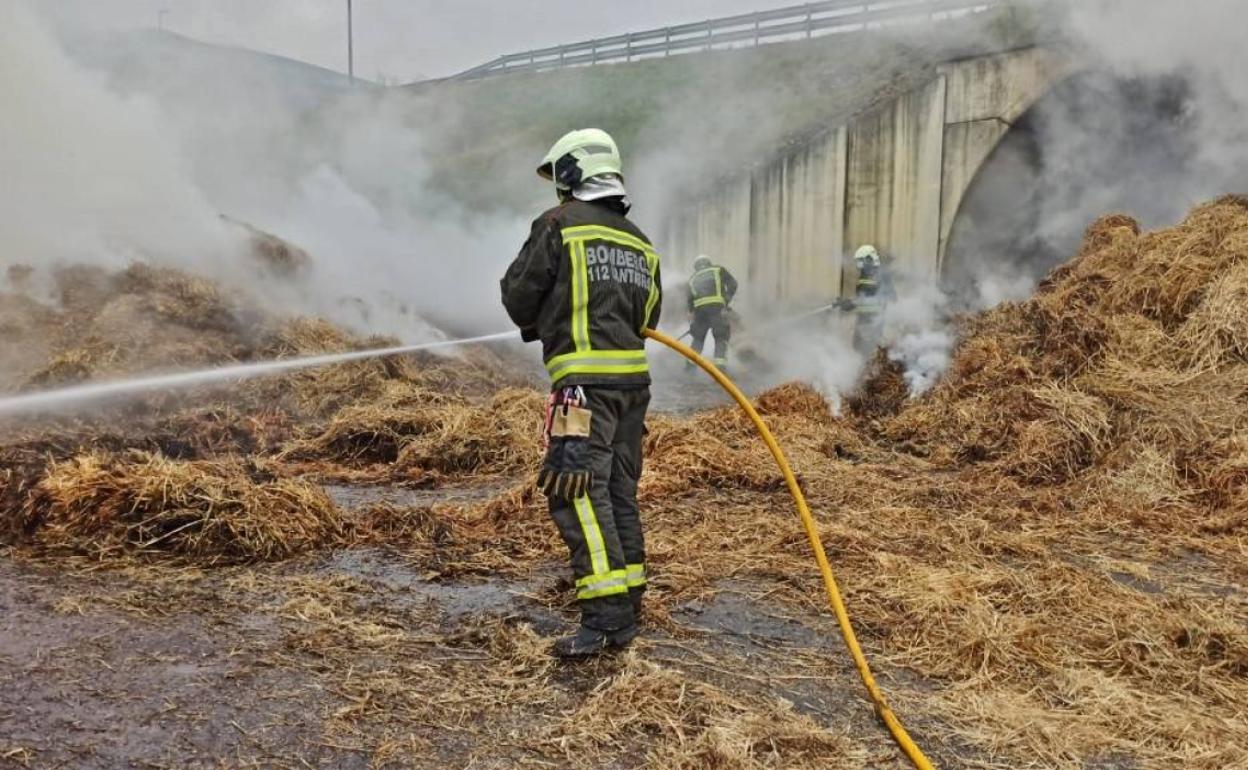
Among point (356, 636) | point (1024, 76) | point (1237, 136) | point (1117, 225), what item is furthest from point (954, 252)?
point (356, 636)

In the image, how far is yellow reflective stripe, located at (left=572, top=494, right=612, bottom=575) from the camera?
3142 millimetres

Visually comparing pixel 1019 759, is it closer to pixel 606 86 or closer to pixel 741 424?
pixel 741 424

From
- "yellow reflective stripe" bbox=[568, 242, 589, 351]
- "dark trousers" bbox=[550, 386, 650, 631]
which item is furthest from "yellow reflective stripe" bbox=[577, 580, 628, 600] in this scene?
"yellow reflective stripe" bbox=[568, 242, 589, 351]

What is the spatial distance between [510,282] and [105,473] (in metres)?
2.54

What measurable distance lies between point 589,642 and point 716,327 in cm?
866

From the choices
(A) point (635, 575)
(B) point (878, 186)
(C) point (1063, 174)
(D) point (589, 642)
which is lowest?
(D) point (589, 642)

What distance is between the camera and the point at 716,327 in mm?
11539

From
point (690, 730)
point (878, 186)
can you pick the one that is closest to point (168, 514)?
point (690, 730)

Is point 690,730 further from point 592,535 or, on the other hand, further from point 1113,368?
point 1113,368

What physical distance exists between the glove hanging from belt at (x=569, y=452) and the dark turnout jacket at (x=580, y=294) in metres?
0.09

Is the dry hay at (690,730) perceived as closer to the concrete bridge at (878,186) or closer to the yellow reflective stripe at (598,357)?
the yellow reflective stripe at (598,357)

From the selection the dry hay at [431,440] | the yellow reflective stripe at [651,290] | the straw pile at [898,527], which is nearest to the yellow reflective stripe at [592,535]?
the straw pile at [898,527]

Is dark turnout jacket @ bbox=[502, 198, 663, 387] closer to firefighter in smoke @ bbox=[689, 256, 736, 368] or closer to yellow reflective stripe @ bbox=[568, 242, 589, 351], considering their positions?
yellow reflective stripe @ bbox=[568, 242, 589, 351]

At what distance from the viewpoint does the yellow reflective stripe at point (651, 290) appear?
3.51 m
